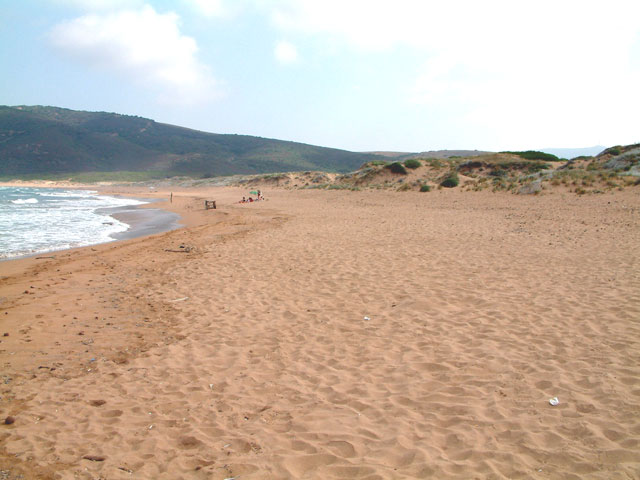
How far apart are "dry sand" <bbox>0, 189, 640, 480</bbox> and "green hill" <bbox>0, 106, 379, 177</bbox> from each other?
91.6 meters

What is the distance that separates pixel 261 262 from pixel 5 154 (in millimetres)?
122948

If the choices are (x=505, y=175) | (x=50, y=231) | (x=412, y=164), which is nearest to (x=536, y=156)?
(x=505, y=175)

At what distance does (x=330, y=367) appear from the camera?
4582mm

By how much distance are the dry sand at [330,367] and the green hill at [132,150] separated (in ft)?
301

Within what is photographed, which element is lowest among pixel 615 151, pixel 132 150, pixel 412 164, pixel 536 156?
pixel 412 164

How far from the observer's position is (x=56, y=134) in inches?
4643

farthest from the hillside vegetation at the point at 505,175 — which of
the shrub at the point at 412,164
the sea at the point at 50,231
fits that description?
the sea at the point at 50,231

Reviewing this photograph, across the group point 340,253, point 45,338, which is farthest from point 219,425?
point 340,253

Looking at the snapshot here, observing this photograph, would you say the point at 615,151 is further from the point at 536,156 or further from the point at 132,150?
the point at 132,150

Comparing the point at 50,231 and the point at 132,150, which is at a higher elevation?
the point at 132,150

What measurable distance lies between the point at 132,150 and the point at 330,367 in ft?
436

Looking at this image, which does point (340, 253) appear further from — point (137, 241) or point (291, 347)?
point (137, 241)

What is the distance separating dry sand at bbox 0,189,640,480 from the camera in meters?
3.12

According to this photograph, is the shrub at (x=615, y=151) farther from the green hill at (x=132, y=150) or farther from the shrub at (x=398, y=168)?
the green hill at (x=132, y=150)
